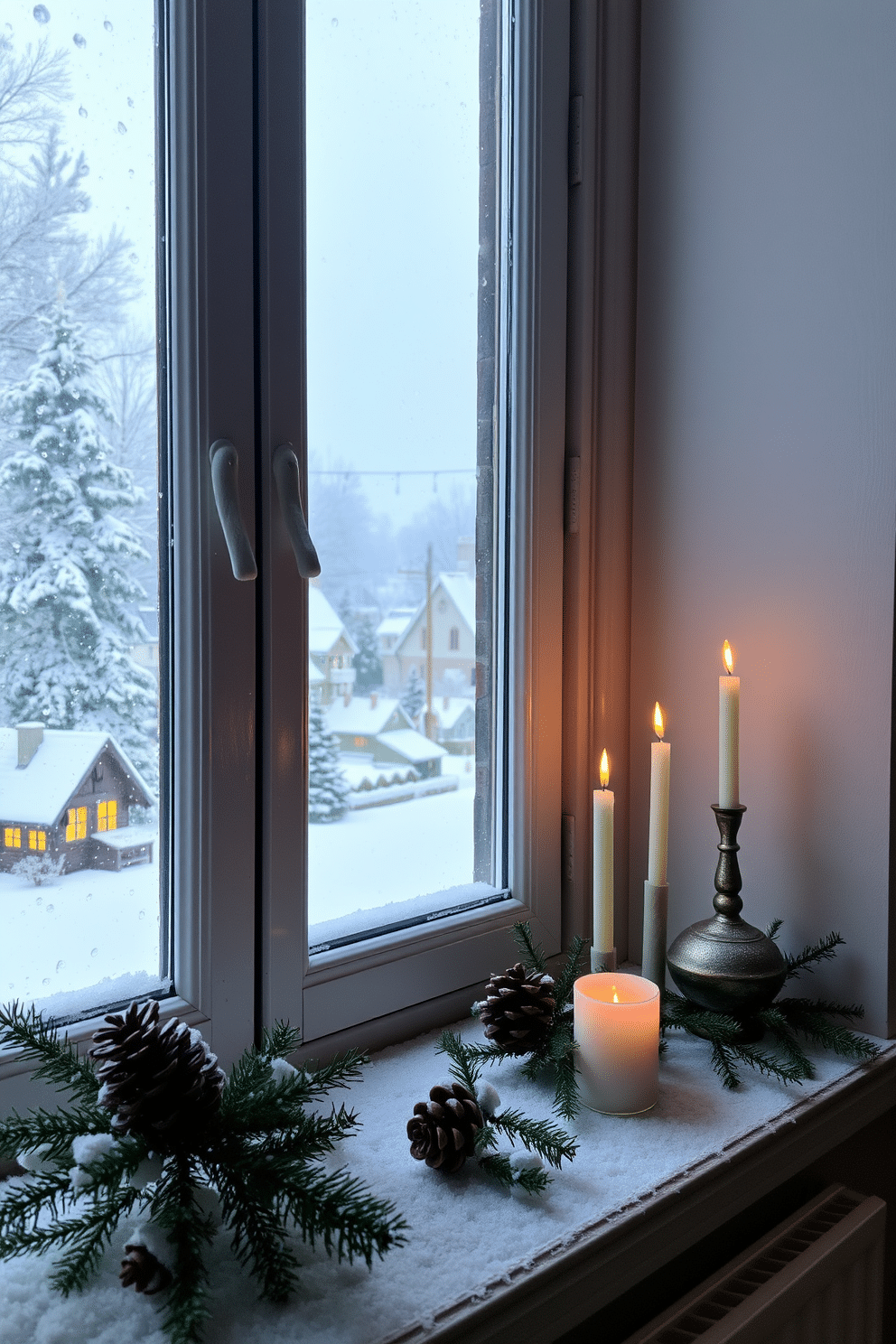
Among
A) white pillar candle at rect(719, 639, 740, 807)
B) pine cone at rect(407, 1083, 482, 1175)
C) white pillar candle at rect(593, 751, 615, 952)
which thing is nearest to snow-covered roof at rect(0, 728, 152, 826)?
pine cone at rect(407, 1083, 482, 1175)

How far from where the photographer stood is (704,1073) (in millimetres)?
977

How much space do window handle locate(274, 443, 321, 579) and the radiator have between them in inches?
28.1

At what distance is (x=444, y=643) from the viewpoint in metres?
1.13

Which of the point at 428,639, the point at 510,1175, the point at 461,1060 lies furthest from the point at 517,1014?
the point at 428,639

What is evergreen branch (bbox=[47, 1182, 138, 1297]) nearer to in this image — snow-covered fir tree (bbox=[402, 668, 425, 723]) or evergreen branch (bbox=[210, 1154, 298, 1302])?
evergreen branch (bbox=[210, 1154, 298, 1302])

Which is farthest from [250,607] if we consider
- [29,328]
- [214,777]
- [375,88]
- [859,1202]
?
[859,1202]

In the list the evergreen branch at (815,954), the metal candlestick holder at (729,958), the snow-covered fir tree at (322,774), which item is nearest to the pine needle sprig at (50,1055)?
the snow-covered fir tree at (322,774)

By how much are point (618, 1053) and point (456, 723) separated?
410 millimetres

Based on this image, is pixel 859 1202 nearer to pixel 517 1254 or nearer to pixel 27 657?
pixel 517 1254

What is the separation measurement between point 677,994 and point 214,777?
0.56 metres

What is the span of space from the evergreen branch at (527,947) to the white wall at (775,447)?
20 centimetres

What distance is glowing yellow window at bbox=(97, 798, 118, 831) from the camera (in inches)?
33.0

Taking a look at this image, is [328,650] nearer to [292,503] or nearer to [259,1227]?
[292,503]

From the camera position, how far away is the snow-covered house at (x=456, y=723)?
44.7 inches
